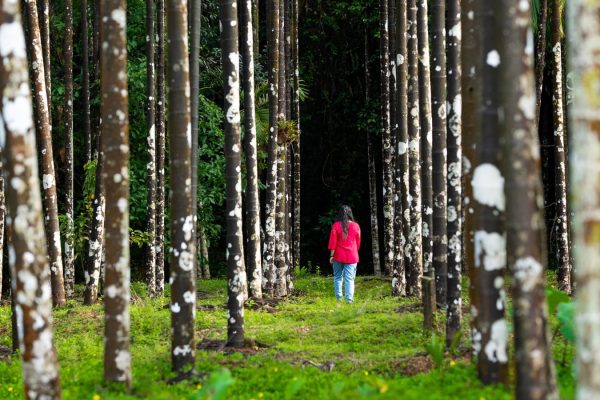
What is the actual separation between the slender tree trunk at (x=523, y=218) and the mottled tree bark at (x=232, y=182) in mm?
5765

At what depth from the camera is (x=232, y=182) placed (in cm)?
1166

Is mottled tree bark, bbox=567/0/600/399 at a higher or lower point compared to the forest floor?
higher

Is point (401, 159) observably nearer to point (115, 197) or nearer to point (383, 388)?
point (115, 197)

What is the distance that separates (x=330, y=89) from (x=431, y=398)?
26192 millimetres

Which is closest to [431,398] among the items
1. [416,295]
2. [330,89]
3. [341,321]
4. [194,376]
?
[194,376]

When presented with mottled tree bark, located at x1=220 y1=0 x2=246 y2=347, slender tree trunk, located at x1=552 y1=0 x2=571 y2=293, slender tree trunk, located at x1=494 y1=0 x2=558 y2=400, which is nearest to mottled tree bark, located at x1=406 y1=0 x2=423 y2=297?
slender tree trunk, located at x1=552 y1=0 x2=571 y2=293

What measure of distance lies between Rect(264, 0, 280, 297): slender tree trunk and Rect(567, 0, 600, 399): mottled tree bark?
13896 mm

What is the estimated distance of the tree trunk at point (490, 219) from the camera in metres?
7.43

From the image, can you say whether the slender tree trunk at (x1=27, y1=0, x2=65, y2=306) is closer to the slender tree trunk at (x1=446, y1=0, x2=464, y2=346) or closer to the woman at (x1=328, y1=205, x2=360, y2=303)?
the woman at (x1=328, y1=205, x2=360, y2=303)

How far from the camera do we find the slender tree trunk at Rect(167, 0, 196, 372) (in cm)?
942

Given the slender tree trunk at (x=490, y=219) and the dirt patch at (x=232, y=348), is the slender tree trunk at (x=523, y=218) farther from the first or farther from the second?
the dirt patch at (x=232, y=348)

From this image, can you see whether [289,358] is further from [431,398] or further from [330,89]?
[330,89]

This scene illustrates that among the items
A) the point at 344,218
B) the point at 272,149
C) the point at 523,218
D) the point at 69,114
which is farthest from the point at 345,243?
the point at 523,218

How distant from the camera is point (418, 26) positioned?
1580cm
